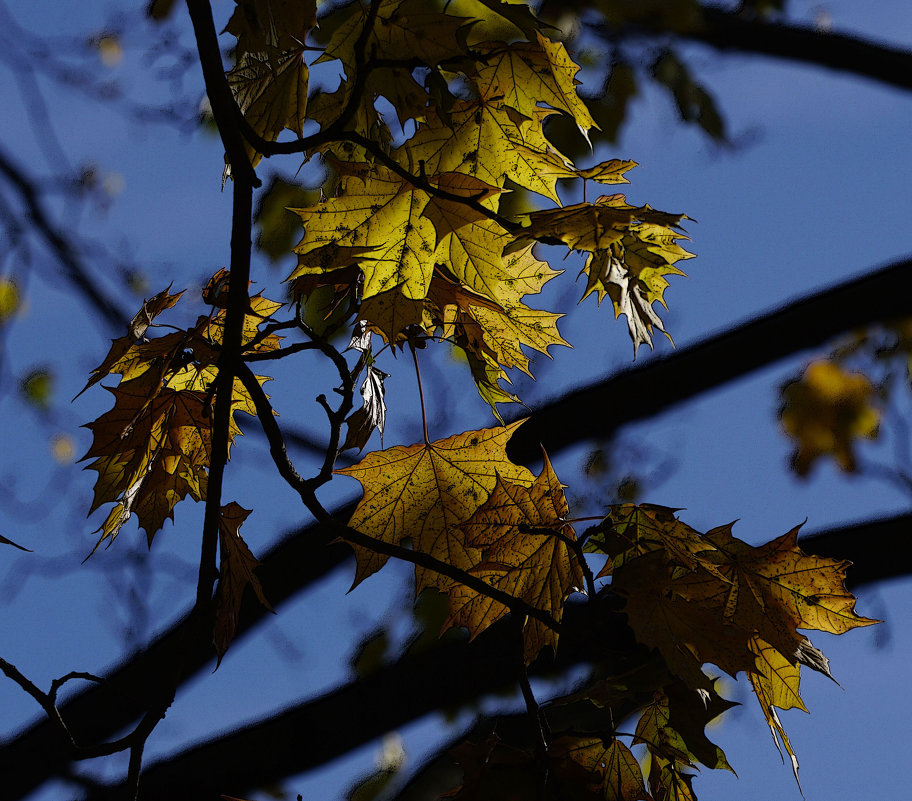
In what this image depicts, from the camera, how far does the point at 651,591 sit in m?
0.60

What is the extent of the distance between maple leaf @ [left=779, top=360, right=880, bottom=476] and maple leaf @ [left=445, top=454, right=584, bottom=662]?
7.31ft

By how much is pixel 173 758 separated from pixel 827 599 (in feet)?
4.60

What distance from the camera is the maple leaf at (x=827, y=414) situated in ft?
8.95

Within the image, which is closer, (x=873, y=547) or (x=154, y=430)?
(x=154, y=430)

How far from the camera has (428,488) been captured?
802 mm

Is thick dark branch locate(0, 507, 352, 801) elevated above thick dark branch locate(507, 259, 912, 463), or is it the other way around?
thick dark branch locate(507, 259, 912, 463)

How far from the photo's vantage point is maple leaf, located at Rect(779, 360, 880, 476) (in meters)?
2.73

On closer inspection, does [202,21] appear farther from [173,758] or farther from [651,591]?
[173,758]

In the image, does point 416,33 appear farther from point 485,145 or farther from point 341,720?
point 341,720

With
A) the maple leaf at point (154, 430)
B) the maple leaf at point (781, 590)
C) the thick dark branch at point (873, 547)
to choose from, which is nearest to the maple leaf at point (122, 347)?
the maple leaf at point (154, 430)

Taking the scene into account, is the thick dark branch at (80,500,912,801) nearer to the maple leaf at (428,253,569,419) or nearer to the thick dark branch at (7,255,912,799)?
the thick dark branch at (7,255,912,799)

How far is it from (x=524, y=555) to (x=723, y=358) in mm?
1233

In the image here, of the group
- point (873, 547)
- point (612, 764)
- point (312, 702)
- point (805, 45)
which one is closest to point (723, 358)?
point (873, 547)

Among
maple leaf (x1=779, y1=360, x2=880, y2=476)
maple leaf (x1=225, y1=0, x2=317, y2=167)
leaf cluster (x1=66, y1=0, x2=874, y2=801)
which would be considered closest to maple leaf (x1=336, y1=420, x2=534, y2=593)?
leaf cluster (x1=66, y1=0, x2=874, y2=801)
